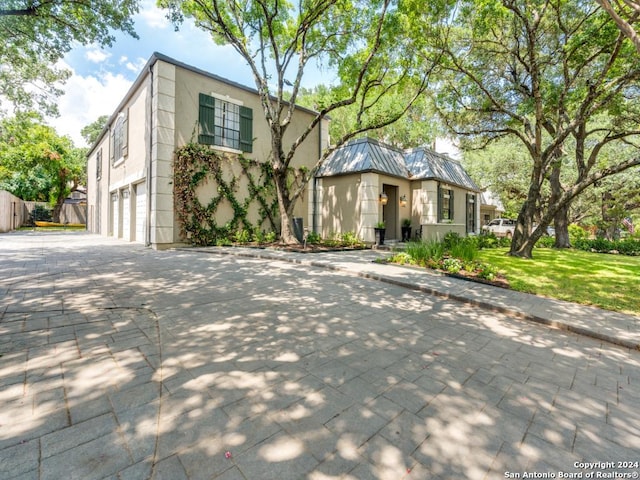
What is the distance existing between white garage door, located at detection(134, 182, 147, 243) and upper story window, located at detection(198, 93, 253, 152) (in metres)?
3.22

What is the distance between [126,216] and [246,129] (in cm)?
693

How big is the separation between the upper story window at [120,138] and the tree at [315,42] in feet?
19.0

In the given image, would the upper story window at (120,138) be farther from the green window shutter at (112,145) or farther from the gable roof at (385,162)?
the gable roof at (385,162)

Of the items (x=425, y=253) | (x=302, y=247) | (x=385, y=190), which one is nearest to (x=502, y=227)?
(x=385, y=190)

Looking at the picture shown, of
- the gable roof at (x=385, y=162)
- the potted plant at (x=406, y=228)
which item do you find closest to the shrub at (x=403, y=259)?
the gable roof at (x=385, y=162)

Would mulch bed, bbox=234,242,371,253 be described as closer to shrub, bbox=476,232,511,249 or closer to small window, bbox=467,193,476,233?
shrub, bbox=476,232,511,249

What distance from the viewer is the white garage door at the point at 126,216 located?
12815 millimetres

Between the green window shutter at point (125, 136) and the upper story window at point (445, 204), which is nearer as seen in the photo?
the green window shutter at point (125, 136)

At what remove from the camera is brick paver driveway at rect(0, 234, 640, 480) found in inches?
60.2

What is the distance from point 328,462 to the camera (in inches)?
59.6

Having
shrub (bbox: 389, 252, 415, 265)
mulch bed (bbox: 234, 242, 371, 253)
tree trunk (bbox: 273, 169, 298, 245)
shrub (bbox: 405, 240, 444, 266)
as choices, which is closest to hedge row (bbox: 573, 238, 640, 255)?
shrub (bbox: 405, 240, 444, 266)

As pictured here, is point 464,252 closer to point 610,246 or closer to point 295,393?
point 295,393

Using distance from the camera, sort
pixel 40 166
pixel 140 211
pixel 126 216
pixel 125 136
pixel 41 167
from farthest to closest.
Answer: pixel 41 167 → pixel 40 166 → pixel 126 216 → pixel 125 136 → pixel 140 211

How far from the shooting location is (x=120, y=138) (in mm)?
13820
